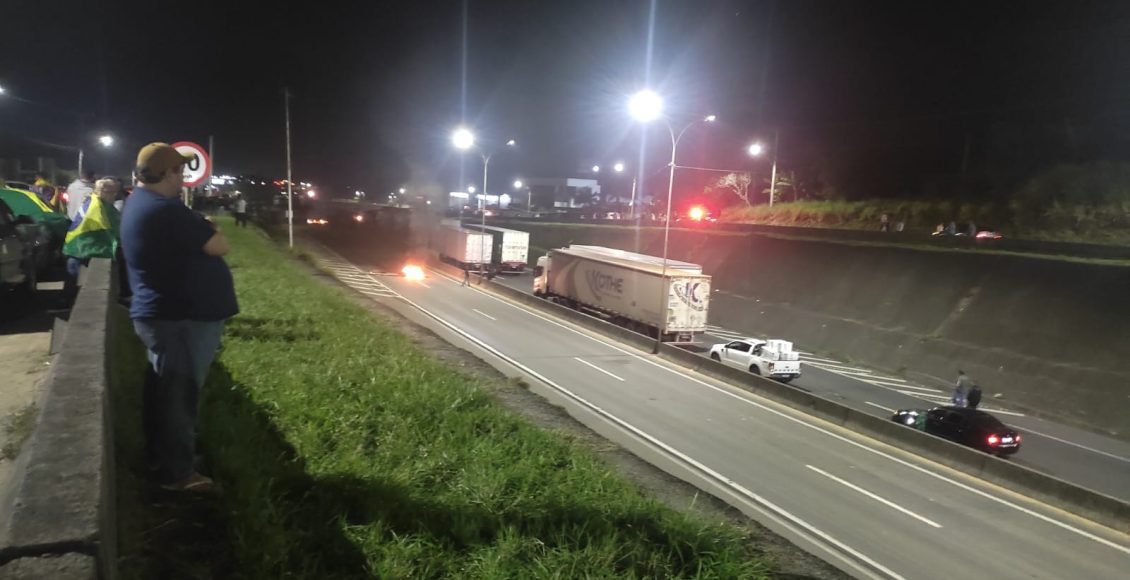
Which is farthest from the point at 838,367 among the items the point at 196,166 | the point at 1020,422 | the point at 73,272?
the point at 73,272

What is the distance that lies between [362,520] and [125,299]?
5.62 meters

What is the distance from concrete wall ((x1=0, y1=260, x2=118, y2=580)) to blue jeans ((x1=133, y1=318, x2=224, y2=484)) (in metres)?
0.38

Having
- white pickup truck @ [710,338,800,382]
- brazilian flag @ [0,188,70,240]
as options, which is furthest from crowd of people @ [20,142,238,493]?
white pickup truck @ [710,338,800,382]

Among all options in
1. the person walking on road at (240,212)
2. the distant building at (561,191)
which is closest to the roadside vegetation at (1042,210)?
the person walking on road at (240,212)

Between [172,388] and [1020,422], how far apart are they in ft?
87.0

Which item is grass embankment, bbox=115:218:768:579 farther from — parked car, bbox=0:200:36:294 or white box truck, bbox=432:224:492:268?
white box truck, bbox=432:224:492:268

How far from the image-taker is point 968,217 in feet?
134

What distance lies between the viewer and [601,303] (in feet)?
109

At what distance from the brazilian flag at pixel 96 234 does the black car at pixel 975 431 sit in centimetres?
1857

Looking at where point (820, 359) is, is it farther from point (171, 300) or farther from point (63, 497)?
point (63, 497)

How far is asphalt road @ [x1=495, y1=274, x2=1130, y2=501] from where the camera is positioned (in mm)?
18219

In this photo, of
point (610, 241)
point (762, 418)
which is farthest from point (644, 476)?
point (610, 241)

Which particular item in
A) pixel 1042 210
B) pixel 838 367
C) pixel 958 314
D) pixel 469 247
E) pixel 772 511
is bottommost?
pixel 838 367

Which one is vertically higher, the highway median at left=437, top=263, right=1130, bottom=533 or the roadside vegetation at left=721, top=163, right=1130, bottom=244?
the roadside vegetation at left=721, top=163, right=1130, bottom=244
